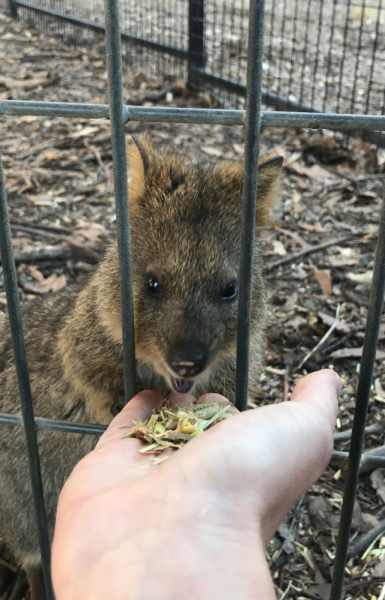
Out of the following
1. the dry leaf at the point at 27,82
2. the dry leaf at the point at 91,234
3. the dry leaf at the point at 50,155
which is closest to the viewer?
the dry leaf at the point at 91,234

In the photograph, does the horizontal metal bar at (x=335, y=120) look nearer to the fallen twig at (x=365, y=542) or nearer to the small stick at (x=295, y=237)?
the fallen twig at (x=365, y=542)

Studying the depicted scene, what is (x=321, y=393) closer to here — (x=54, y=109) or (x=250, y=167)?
(x=250, y=167)

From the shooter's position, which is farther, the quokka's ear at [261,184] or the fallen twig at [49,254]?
the fallen twig at [49,254]

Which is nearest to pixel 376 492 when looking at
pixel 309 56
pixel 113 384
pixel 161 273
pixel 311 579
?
pixel 311 579

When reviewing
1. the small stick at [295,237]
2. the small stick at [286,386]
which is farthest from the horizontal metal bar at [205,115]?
the small stick at [295,237]

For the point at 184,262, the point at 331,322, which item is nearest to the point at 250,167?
the point at 184,262

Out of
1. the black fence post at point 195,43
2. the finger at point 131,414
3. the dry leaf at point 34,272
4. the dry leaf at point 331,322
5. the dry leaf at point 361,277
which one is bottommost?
the dry leaf at point 331,322

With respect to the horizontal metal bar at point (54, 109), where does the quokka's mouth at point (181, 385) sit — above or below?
below
